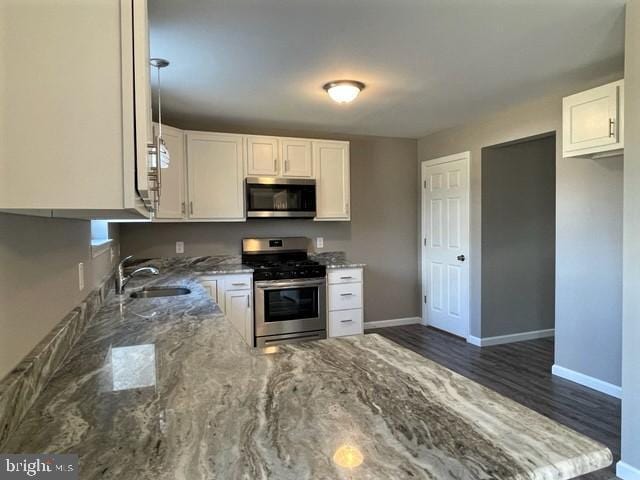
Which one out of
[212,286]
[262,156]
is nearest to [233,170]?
[262,156]

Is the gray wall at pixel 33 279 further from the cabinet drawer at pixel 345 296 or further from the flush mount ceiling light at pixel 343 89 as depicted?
the cabinet drawer at pixel 345 296

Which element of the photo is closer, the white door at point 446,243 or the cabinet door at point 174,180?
the cabinet door at point 174,180

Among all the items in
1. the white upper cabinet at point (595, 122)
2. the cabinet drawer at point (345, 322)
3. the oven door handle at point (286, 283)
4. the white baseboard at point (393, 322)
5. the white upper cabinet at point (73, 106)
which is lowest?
the white baseboard at point (393, 322)

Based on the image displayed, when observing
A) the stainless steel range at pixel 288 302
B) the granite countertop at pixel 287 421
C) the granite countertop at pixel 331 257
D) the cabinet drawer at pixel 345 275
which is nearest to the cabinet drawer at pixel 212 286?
the stainless steel range at pixel 288 302

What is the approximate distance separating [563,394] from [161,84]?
3.93m

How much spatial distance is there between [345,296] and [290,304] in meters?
0.62

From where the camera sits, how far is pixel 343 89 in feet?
10.1

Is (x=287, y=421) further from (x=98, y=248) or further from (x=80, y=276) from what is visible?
(x=98, y=248)

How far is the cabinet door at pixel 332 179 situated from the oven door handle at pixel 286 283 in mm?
786

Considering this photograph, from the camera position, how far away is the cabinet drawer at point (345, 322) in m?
4.26

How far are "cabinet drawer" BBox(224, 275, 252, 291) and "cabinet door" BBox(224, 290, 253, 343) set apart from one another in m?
0.04

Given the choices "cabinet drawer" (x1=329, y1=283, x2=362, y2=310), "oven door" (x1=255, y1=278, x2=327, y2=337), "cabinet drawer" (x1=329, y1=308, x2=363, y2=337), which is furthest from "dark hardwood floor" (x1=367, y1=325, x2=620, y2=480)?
"oven door" (x1=255, y1=278, x2=327, y2=337)

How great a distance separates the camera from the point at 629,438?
2070 mm

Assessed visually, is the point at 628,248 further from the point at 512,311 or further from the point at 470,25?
the point at 512,311
